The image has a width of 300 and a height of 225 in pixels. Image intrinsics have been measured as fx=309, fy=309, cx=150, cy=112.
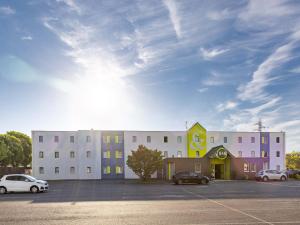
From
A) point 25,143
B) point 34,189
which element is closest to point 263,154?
point 34,189

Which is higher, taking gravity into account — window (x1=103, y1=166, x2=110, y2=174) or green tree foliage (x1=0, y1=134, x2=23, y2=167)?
green tree foliage (x1=0, y1=134, x2=23, y2=167)

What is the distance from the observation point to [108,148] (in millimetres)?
56844

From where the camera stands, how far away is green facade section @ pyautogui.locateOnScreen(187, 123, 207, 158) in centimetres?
5769

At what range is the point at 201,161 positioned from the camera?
47.7 meters

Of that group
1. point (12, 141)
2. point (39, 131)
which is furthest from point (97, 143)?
point (12, 141)

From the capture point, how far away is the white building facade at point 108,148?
55281 millimetres

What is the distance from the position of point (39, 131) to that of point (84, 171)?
428 inches

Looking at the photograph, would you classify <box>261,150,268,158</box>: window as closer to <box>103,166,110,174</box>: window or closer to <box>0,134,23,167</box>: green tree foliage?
<box>103,166,110,174</box>: window

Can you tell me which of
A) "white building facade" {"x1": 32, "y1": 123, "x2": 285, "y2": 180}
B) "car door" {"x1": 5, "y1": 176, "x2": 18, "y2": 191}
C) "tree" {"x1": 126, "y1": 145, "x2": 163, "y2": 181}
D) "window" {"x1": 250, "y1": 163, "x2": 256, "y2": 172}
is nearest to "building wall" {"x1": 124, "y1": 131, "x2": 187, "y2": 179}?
"white building facade" {"x1": 32, "y1": 123, "x2": 285, "y2": 180}

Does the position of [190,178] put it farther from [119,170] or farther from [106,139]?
[106,139]

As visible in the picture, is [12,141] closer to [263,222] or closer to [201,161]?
[201,161]

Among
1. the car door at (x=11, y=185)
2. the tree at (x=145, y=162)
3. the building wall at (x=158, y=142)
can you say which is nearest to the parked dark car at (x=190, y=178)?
the tree at (x=145, y=162)

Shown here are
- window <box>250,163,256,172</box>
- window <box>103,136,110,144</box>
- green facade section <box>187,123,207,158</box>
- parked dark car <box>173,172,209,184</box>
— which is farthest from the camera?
green facade section <box>187,123,207,158</box>

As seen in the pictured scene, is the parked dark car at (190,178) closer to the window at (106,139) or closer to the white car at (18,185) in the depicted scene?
the white car at (18,185)
